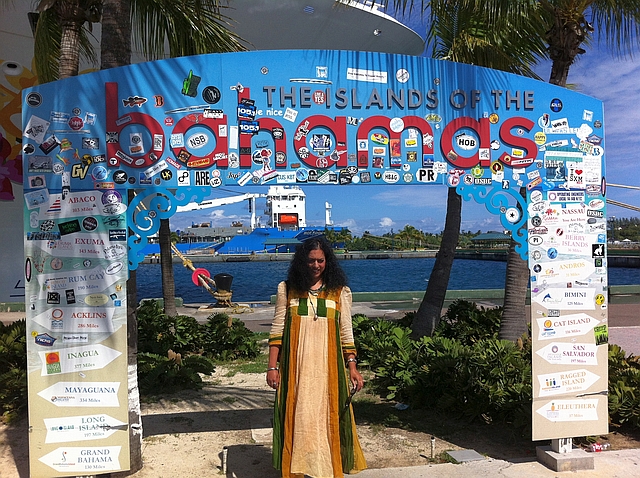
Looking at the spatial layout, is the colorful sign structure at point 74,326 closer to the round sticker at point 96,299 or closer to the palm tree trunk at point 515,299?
the round sticker at point 96,299

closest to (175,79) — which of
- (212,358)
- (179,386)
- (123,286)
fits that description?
(123,286)

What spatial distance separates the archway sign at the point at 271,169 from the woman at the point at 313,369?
33.0 inches

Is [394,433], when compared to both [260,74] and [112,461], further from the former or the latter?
[260,74]

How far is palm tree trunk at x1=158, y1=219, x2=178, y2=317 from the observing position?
10672mm

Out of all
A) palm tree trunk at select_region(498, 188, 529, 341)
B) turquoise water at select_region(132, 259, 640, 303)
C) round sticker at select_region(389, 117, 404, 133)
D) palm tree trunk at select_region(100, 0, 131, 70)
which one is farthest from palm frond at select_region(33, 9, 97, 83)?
turquoise water at select_region(132, 259, 640, 303)

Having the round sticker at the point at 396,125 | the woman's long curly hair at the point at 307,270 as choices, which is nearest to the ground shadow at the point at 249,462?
the woman's long curly hair at the point at 307,270

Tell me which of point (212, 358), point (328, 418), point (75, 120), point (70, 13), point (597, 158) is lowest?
point (212, 358)

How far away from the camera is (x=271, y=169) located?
411 centimetres

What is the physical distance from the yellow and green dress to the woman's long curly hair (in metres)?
0.05

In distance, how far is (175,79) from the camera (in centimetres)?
405

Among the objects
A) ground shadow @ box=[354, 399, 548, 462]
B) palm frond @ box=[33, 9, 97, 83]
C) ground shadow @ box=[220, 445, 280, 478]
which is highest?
palm frond @ box=[33, 9, 97, 83]

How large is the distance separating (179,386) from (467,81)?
5.23m

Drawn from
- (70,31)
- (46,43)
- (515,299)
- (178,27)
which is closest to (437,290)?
(515,299)

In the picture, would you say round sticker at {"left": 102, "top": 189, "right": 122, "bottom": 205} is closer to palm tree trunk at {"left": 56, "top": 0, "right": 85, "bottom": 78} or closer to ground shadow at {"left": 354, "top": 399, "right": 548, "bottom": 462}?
palm tree trunk at {"left": 56, "top": 0, "right": 85, "bottom": 78}
